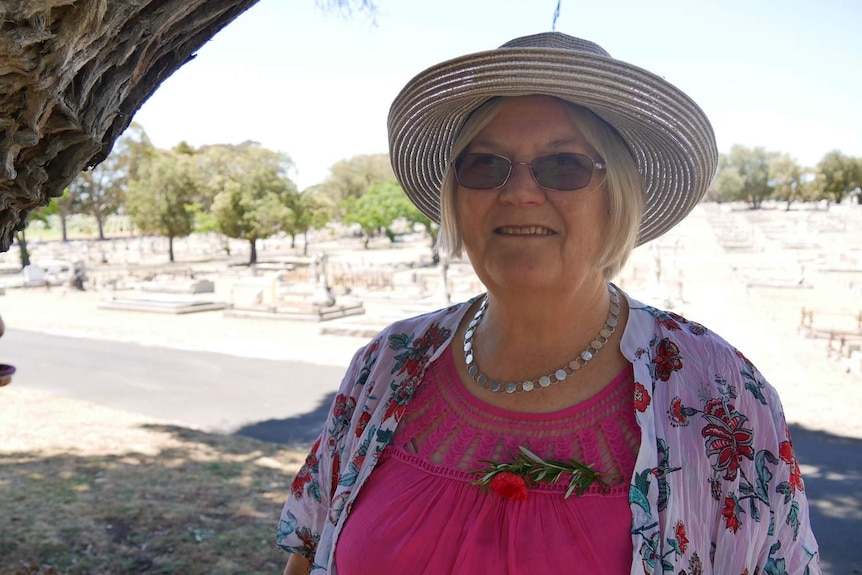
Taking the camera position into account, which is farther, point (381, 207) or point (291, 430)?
point (381, 207)

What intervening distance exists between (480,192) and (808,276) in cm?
2618

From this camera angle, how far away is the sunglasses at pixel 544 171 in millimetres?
1690

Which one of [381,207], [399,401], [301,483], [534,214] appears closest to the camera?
[534,214]

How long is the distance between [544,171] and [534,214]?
0.36 ft

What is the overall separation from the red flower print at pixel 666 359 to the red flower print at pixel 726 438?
0.12 meters

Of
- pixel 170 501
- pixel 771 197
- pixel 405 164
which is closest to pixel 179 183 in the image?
pixel 170 501

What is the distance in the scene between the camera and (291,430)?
8602mm

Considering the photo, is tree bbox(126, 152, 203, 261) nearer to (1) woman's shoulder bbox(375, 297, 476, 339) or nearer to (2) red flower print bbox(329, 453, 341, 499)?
(1) woman's shoulder bbox(375, 297, 476, 339)

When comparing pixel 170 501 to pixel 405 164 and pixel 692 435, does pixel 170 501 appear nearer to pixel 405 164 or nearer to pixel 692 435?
pixel 405 164

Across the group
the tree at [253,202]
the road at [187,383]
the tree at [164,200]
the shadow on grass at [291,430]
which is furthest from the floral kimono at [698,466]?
the tree at [164,200]

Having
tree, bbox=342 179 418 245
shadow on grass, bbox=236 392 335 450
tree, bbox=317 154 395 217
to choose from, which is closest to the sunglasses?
shadow on grass, bbox=236 392 335 450

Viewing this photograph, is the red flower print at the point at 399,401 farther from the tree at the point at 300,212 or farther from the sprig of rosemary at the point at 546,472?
the tree at the point at 300,212

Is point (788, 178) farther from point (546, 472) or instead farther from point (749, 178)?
point (546, 472)

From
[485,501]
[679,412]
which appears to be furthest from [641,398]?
[485,501]
